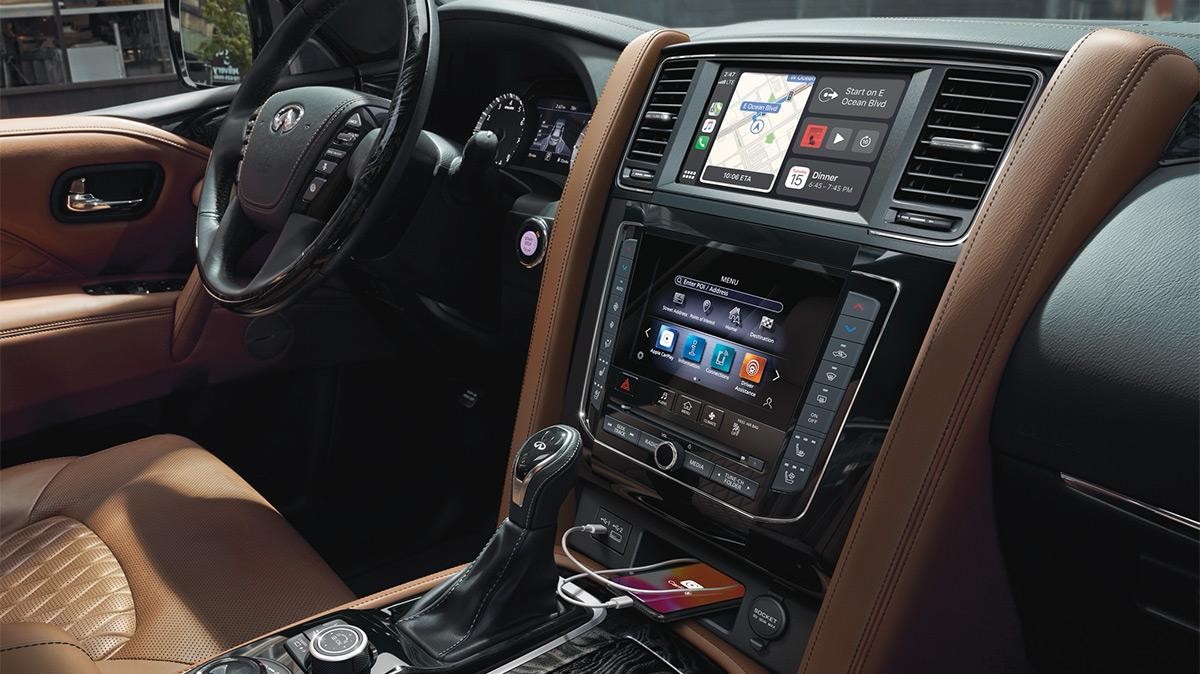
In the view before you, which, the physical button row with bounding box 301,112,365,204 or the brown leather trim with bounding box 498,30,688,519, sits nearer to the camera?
the brown leather trim with bounding box 498,30,688,519

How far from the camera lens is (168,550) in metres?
1.25

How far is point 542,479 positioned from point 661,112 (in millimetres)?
482

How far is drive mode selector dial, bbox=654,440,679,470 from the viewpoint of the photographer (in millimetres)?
1065

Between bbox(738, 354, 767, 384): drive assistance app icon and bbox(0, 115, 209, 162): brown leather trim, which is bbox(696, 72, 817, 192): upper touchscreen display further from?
bbox(0, 115, 209, 162): brown leather trim

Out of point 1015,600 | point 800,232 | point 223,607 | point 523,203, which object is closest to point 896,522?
point 1015,600

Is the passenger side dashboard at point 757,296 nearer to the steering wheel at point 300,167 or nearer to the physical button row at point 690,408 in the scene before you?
the physical button row at point 690,408

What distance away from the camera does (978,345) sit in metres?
0.83

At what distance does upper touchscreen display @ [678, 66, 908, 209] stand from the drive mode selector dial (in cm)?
28

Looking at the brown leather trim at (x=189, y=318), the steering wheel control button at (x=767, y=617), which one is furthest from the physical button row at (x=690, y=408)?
the brown leather trim at (x=189, y=318)

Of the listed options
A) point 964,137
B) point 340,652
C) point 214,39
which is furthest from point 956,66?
point 214,39

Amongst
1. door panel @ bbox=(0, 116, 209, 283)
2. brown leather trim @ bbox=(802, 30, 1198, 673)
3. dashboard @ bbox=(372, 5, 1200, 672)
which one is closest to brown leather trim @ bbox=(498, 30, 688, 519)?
dashboard @ bbox=(372, 5, 1200, 672)

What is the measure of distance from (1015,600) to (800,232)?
40cm

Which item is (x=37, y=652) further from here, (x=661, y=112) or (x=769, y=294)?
(x=661, y=112)

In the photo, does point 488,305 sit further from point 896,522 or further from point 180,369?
point 896,522
